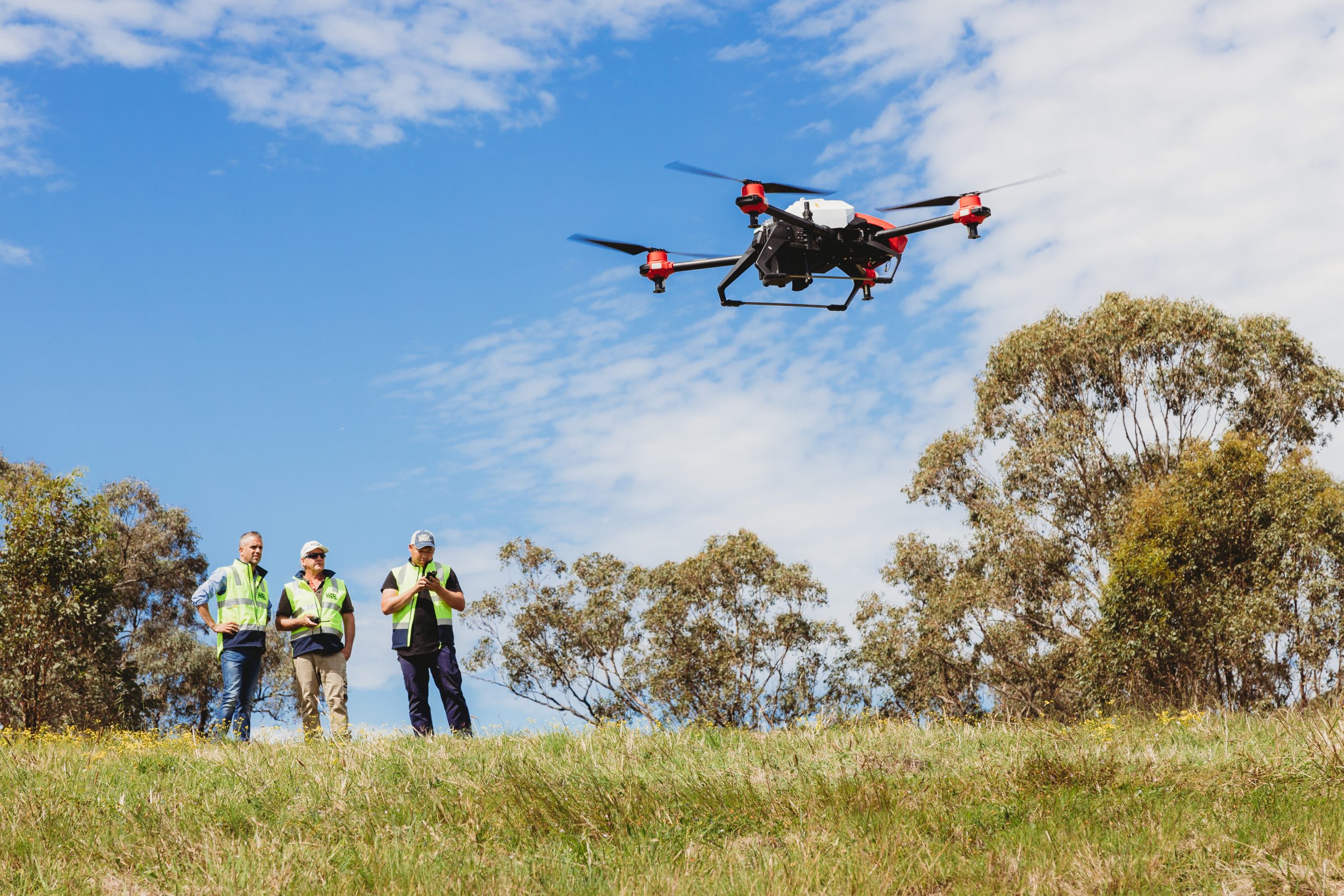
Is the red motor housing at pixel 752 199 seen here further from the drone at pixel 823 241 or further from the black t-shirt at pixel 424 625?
the black t-shirt at pixel 424 625

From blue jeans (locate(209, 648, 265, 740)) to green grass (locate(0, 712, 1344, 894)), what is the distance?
93.4 inches

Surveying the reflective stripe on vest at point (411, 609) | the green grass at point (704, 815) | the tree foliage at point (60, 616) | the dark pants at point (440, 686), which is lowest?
the green grass at point (704, 815)

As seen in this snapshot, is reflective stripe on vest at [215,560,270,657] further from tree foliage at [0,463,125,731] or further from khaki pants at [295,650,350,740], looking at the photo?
tree foliage at [0,463,125,731]

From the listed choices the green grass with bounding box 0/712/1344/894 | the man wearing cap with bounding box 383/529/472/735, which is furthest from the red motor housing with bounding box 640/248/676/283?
the green grass with bounding box 0/712/1344/894

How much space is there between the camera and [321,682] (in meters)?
10.8

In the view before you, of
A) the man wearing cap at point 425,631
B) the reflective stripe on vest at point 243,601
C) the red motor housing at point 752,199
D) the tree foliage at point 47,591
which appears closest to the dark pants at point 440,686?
the man wearing cap at point 425,631

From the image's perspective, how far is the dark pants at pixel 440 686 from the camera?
10125 millimetres

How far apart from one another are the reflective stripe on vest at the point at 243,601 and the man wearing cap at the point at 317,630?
0.41 m

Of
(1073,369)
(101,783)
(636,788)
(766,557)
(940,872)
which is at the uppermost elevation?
(1073,369)

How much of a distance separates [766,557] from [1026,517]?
8.46 metres

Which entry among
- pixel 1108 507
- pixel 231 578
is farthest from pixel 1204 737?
pixel 1108 507

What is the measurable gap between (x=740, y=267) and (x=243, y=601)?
25.7ft

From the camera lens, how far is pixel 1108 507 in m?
29.7

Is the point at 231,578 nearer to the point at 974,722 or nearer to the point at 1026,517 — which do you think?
the point at 974,722
